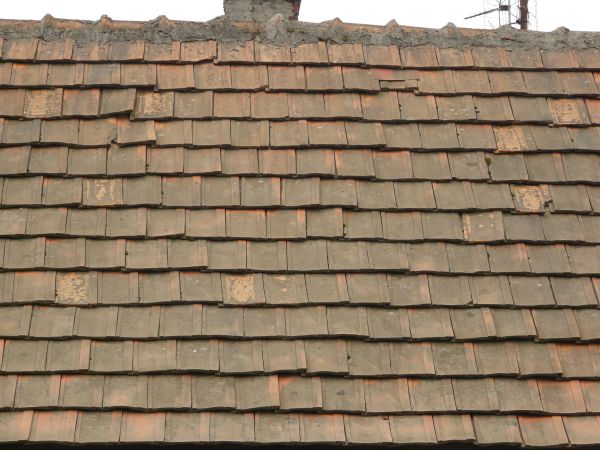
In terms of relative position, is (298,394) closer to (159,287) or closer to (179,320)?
(179,320)

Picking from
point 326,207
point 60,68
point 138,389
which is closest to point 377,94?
point 326,207

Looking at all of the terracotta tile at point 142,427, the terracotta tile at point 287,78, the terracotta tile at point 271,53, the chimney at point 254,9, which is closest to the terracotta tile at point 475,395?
the terracotta tile at point 142,427

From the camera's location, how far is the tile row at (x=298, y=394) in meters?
5.55

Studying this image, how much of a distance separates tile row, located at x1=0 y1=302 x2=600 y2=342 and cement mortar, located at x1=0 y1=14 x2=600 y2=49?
1.89 metres

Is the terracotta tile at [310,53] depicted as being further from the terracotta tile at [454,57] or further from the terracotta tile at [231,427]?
the terracotta tile at [231,427]

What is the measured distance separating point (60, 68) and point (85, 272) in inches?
58.1

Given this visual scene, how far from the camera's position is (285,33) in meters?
7.17

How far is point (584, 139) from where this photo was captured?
685 cm

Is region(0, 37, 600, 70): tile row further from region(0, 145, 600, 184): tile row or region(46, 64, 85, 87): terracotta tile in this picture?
region(0, 145, 600, 184): tile row

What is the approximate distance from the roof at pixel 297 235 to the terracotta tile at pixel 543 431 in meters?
0.01

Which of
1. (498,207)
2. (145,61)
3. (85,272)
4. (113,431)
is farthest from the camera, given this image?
Result: (145,61)

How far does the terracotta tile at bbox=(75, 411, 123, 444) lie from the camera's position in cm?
542

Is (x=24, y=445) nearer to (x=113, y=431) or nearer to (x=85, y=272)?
(x=113, y=431)

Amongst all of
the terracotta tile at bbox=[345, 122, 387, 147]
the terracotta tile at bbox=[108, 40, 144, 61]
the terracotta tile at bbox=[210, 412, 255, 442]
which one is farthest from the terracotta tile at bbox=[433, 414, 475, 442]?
the terracotta tile at bbox=[108, 40, 144, 61]
